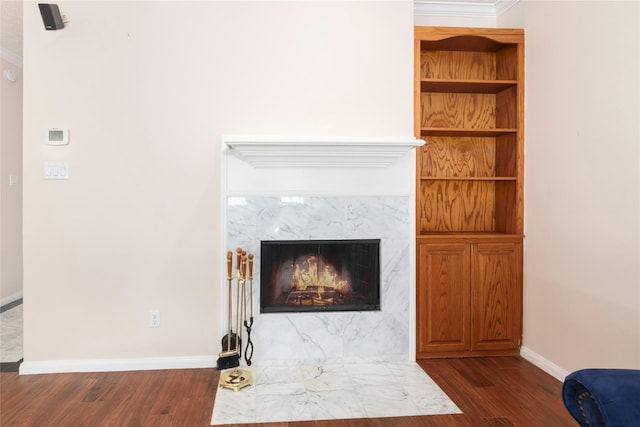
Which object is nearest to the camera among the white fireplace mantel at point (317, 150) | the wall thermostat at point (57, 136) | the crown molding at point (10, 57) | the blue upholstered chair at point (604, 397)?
the blue upholstered chair at point (604, 397)

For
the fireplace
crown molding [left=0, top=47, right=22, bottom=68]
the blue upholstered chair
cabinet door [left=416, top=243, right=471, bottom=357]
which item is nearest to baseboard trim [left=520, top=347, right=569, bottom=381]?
cabinet door [left=416, top=243, right=471, bottom=357]

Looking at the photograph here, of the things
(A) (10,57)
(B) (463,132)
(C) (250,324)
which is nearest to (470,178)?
(B) (463,132)

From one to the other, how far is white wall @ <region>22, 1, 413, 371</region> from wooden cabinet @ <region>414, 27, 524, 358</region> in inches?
29.0

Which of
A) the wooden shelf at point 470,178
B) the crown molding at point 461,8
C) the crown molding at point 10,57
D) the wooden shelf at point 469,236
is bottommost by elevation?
the wooden shelf at point 469,236

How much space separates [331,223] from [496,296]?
132cm

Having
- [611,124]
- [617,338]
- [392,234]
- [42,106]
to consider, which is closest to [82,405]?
[42,106]

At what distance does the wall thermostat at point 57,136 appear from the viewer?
2.81 m

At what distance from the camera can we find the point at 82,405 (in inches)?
93.7

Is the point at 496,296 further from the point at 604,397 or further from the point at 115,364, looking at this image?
the point at 115,364

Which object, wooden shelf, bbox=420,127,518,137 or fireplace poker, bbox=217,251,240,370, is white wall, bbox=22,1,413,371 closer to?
fireplace poker, bbox=217,251,240,370

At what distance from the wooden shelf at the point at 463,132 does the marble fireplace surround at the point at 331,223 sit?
30 cm

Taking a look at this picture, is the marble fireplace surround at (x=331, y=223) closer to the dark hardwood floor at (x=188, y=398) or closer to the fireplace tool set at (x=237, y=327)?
the fireplace tool set at (x=237, y=327)

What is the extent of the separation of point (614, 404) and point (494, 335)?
1960 millimetres

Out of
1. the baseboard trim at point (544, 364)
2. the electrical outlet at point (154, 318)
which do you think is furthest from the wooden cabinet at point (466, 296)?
the electrical outlet at point (154, 318)
